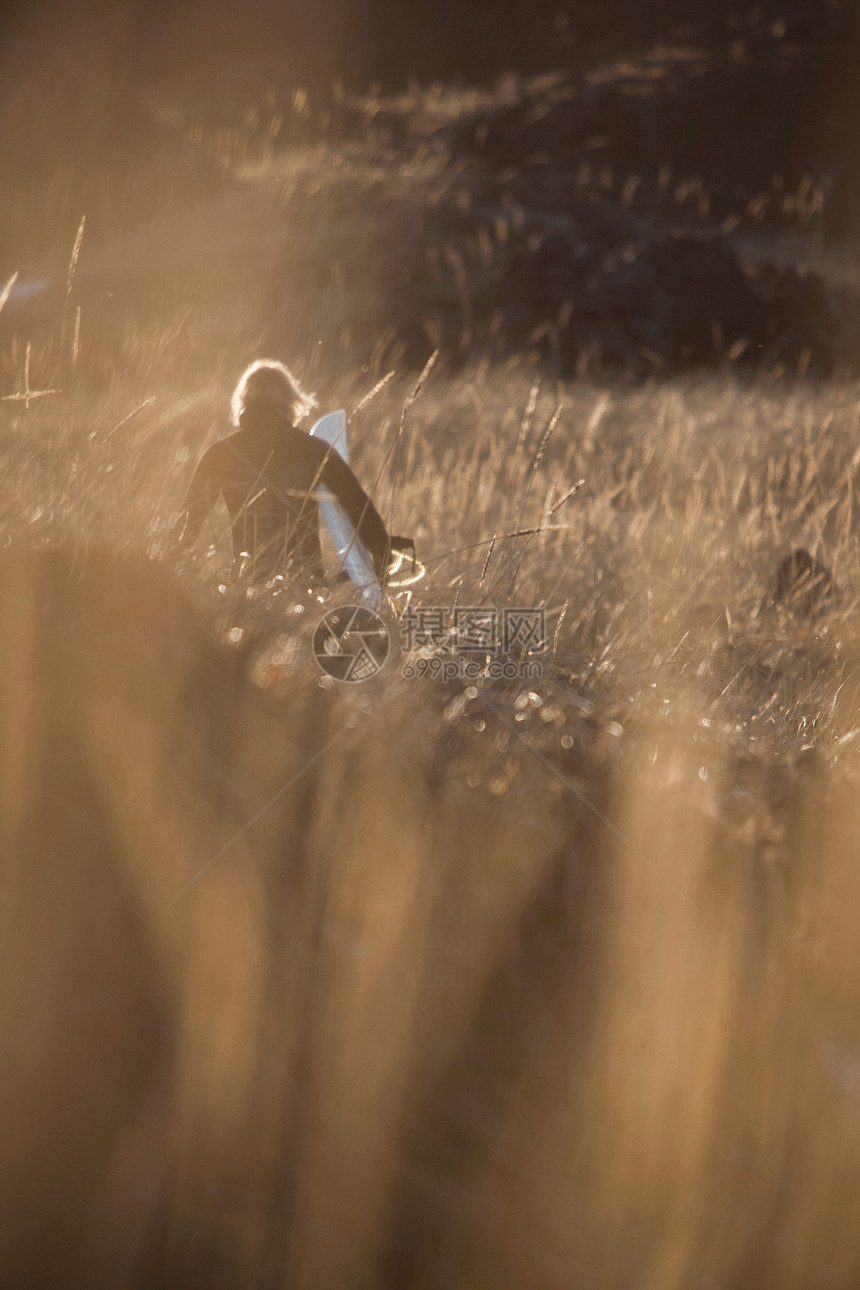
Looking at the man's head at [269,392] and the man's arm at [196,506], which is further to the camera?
the man's head at [269,392]

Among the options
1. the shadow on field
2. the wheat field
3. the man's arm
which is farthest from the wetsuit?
the shadow on field

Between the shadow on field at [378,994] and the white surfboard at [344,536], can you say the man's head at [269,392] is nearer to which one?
the white surfboard at [344,536]

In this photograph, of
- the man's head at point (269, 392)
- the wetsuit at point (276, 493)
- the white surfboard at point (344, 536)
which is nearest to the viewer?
the white surfboard at point (344, 536)

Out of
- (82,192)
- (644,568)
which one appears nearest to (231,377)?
(644,568)

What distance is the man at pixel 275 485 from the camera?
1.60 metres

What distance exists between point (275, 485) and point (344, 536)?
202 millimetres

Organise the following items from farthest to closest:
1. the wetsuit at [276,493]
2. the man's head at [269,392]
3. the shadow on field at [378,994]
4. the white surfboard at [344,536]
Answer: the man's head at [269,392], the wetsuit at [276,493], the white surfboard at [344,536], the shadow on field at [378,994]

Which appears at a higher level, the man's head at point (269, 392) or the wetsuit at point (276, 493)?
the man's head at point (269, 392)

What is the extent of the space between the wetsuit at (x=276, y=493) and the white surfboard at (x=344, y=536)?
29mm

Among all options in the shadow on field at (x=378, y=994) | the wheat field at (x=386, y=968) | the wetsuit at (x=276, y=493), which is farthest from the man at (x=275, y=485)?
the shadow on field at (x=378, y=994)

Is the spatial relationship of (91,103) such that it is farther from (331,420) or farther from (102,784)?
(102,784)

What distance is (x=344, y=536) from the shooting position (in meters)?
1.92

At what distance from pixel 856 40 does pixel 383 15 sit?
694cm

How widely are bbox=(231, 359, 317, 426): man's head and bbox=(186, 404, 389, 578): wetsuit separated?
3 centimetres
